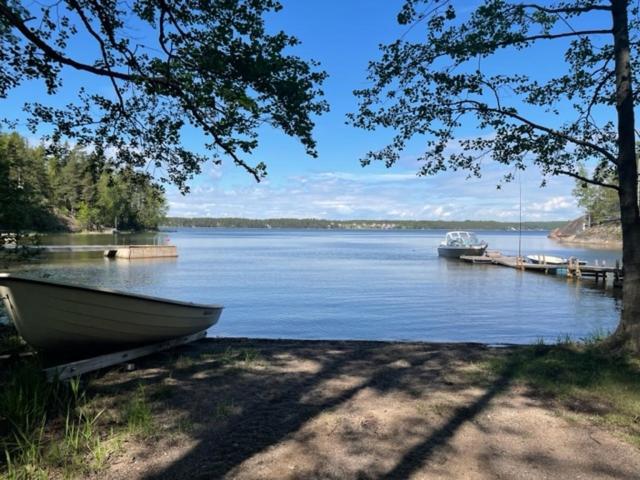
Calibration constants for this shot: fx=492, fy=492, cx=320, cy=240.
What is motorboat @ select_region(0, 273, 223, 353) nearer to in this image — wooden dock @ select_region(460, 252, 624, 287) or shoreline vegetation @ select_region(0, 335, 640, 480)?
shoreline vegetation @ select_region(0, 335, 640, 480)

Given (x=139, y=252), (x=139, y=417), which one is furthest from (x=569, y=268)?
(x=139, y=417)

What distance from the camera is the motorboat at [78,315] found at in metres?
6.06

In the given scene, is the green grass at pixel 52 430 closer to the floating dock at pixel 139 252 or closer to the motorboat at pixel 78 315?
the motorboat at pixel 78 315

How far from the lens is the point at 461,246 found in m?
58.6

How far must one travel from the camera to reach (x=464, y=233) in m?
63.4

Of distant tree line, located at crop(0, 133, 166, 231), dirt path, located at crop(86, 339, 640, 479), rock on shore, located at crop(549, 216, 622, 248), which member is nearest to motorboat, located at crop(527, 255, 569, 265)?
distant tree line, located at crop(0, 133, 166, 231)

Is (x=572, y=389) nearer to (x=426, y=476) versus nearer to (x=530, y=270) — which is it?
(x=426, y=476)

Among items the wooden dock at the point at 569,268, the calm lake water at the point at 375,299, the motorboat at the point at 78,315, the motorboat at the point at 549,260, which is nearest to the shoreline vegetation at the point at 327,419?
the motorboat at the point at 78,315

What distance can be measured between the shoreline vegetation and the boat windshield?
184 ft

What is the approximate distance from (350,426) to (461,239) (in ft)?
197

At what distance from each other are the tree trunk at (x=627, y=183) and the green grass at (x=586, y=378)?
21.1 inches

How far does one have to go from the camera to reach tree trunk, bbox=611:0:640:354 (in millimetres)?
6984

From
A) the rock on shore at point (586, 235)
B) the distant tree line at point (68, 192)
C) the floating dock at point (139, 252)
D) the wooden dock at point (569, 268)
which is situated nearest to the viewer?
the distant tree line at point (68, 192)

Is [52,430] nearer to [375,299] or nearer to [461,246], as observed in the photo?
[375,299]
